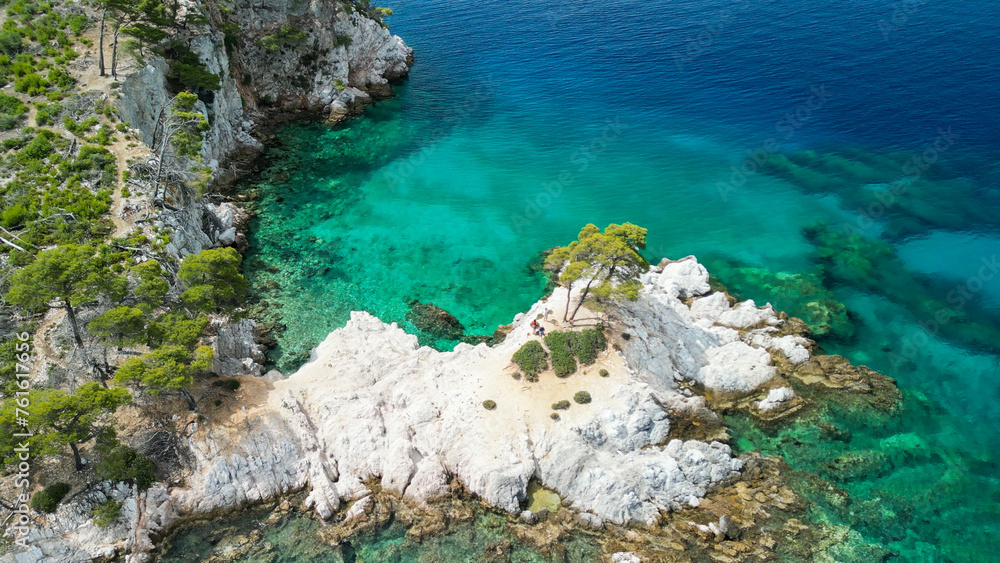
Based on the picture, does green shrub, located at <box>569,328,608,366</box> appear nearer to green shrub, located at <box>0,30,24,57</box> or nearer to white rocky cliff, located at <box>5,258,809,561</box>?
white rocky cliff, located at <box>5,258,809,561</box>

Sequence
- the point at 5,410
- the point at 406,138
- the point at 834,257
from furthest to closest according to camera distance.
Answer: the point at 406,138
the point at 834,257
the point at 5,410

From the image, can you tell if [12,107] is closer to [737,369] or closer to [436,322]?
[436,322]

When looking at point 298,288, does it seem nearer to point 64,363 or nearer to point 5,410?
point 64,363

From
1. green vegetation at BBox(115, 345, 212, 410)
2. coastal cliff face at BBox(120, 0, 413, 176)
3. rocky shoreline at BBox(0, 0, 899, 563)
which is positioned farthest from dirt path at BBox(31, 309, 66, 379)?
coastal cliff face at BBox(120, 0, 413, 176)

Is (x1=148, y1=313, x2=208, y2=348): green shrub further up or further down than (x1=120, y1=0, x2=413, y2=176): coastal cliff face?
further down

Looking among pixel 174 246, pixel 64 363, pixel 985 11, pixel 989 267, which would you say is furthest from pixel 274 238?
pixel 985 11

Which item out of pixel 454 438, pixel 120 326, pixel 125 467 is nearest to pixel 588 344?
pixel 454 438

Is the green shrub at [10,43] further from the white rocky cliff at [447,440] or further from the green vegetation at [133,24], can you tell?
the white rocky cliff at [447,440]

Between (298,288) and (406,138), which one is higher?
(406,138)
